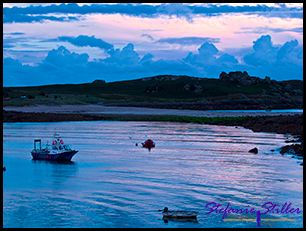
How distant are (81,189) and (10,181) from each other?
6.05m

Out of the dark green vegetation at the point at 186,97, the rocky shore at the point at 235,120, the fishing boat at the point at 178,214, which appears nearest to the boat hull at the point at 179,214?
the fishing boat at the point at 178,214

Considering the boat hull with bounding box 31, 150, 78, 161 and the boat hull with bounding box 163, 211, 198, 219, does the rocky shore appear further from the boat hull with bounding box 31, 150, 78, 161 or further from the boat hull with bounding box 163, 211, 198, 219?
the boat hull with bounding box 163, 211, 198, 219

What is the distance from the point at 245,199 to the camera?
898 inches

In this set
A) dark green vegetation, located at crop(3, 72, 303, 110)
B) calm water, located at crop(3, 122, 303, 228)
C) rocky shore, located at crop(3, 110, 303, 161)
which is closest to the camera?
calm water, located at crop(3, 122, 303, 228)

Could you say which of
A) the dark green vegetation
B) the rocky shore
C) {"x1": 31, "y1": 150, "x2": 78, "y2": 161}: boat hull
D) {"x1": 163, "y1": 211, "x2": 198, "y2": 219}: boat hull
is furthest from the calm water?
the dark green vegetation

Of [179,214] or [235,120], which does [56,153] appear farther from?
[235,120]

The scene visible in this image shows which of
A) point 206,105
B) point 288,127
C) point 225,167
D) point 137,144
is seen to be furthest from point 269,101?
point 225,167

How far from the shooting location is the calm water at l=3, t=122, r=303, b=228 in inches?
778

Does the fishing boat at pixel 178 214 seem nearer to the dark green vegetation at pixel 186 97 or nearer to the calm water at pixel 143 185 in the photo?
the calm water at pixel 143 185

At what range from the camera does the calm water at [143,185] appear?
19.8m

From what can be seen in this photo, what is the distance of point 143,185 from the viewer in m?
26.3

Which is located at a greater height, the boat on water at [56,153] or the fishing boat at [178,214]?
the boat on water at [56,153]

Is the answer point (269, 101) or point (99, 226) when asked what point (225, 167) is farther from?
point (269, 101)

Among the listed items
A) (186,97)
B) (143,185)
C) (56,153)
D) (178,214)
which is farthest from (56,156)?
(186,97)
